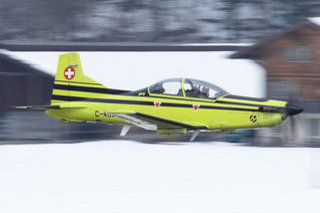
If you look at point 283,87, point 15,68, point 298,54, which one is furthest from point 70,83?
point 298,54

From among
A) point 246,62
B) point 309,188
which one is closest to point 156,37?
point 246,62

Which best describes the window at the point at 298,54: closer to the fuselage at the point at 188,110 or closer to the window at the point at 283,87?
the window at the point at 283,87

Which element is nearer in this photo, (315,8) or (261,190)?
(261,190)

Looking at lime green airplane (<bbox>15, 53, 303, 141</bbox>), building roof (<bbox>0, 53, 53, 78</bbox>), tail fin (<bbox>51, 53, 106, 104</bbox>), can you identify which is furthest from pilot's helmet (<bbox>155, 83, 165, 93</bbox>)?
building roof (<bbox>0, 53, 53, 78</bbox>)

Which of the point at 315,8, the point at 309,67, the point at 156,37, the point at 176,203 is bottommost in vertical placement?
the point at 176,203

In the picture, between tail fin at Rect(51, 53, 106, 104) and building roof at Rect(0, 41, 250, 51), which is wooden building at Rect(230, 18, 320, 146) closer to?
building roof at Rect(0, 41, 250, 51)

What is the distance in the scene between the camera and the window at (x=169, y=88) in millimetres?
13195

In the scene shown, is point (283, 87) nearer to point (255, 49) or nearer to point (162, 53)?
point (255, 49)

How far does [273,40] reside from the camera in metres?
20.9

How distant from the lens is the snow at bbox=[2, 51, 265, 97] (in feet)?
65.7

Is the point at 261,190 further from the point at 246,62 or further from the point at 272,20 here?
the point at 272,20

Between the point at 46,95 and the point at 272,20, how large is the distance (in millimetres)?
18209

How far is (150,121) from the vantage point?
1353 cm

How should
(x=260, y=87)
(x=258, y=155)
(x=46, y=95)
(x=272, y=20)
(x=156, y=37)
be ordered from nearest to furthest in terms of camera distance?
(x=258, y=155), (x=260, y=87), (x=46, y=95), (x=156, y=37), (x=272, y=20)
